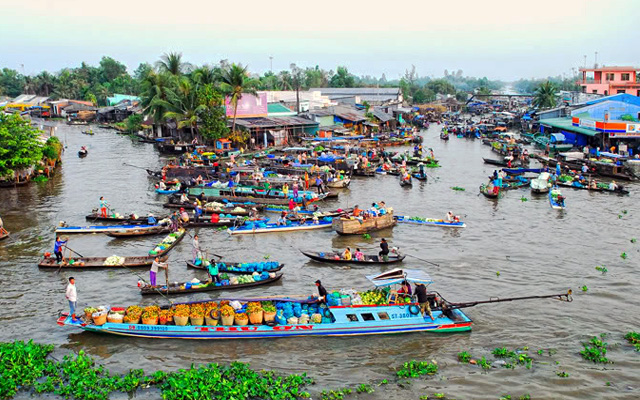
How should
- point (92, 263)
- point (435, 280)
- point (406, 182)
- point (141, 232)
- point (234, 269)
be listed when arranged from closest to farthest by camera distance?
point (234, 269), point (435, 280), point (92, 263), point (141, 232), point (406, 182)

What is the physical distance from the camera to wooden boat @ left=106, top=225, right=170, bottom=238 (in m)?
23.6

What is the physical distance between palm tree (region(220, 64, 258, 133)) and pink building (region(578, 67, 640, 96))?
41.6 meters

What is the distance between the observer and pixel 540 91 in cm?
7131

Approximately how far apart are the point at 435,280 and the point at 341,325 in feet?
18.7

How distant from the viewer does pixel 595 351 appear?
1394cm

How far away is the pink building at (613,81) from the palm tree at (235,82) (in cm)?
4164

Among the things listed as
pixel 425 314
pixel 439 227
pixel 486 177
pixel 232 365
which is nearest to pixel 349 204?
pixel 439 227

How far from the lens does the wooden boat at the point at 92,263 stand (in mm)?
19859

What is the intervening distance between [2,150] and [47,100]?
68939 mm

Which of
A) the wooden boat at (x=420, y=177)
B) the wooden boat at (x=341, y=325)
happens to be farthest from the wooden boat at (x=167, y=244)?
the wooden boat at (x=420, y=177)

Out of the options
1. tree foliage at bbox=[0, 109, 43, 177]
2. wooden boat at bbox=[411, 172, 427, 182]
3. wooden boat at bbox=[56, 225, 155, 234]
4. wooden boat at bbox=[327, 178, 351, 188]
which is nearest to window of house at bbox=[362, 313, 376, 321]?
wooden boat at bbox=[56, 225, 155, 234]

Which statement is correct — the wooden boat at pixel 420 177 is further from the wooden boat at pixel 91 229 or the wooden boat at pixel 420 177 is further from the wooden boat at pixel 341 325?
the wooden boat at pixel 341 325

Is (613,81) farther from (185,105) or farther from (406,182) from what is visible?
(185,105)

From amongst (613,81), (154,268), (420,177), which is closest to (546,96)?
(613,81)
